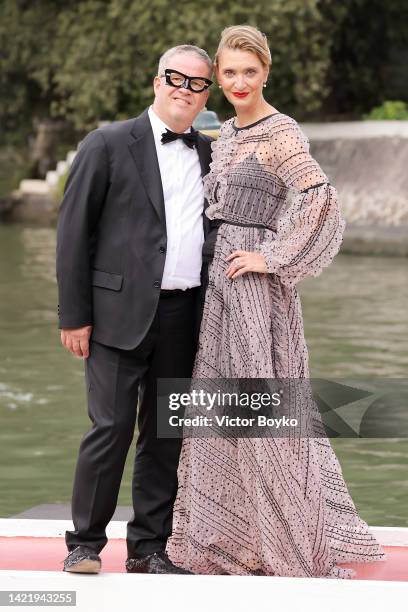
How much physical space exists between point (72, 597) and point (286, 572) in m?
0.69

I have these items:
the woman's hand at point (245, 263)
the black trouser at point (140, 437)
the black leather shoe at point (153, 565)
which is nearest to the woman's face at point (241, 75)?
the woman's hand at point (245, 263)

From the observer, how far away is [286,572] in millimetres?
→ 5273

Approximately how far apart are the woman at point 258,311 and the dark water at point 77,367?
2.76 m

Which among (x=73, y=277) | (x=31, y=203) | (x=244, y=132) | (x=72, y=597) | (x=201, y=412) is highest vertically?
(x=244, y=132)

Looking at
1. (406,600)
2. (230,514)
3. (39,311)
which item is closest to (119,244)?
(230,514)

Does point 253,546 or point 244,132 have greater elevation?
point 244,132

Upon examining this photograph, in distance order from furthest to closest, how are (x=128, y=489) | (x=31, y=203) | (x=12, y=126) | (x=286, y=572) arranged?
1. (x=12, y=126)
2. (x=31, y=203)
3. (x=128, y=489)
4. (x=286, y=572)

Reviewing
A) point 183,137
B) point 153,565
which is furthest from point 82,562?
point 183,137

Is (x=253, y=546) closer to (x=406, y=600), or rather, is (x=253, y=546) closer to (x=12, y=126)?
(x=406, y=600)

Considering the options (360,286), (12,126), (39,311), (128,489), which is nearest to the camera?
(128,489)

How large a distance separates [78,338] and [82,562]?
68 centimetres

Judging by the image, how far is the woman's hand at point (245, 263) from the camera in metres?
5.20

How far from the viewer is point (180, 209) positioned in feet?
17.2

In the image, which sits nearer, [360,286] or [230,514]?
[230,514]
